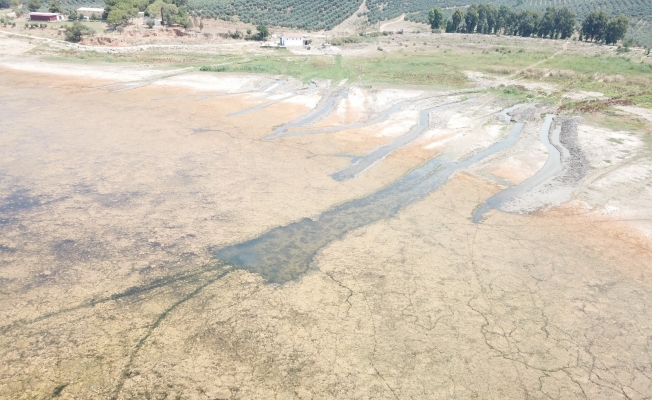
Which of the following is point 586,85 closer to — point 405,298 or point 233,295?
point 405,298

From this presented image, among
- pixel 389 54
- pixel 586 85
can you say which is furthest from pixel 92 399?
pixel 389 54

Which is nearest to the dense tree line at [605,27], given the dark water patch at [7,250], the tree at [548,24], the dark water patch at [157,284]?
the tree at [548,24]

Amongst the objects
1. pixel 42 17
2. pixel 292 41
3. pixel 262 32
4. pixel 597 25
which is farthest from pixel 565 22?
pixel 42 17

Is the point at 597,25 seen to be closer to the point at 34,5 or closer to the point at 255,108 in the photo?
the point at 255,108

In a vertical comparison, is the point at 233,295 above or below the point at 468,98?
below

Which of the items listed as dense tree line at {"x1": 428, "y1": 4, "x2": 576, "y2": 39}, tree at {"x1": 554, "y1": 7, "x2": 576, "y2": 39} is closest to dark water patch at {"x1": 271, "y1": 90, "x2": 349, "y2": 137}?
tree at {"x1": 554, "y1": 7, "x2": 576, "y2": 39}

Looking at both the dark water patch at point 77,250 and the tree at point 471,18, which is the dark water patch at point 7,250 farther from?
the tree at point 471,18
